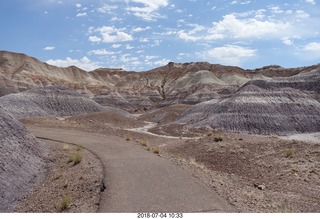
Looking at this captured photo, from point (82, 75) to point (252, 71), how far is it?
265ft

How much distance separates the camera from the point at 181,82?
6245 inches

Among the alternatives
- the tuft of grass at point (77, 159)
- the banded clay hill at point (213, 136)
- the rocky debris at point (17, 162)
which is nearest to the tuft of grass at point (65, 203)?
the banded clay hill at point (213, 136)

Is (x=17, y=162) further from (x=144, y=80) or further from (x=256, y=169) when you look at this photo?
(x=144, y=80)

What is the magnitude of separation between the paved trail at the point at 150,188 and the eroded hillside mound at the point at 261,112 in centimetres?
2818

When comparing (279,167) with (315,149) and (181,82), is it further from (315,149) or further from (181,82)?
(181,82)

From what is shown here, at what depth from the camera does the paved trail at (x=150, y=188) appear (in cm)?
1128

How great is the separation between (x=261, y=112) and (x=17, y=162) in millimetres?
36083

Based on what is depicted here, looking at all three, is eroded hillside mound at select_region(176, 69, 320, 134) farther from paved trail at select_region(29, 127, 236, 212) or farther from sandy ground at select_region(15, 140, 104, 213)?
sandy ground at select_region(15, 140, 104, 213)

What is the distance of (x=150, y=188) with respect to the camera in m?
→ 13.3

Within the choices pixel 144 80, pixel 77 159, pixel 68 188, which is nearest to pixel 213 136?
pixel 77 159

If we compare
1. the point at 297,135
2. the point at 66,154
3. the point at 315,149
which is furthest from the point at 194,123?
the point at 66,154

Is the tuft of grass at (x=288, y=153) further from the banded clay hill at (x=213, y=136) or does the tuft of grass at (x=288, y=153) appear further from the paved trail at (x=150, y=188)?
the paved trail at (x=150, y=188)

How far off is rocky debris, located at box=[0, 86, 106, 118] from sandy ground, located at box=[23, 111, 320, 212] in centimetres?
2640

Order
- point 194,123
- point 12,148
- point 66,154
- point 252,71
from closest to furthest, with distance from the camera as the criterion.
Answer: point 12,148
point 66,154
point 194,123
point 252,71
